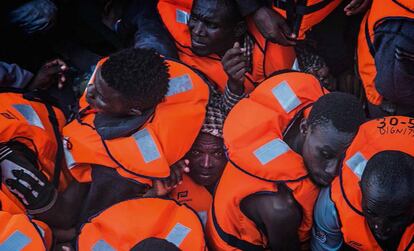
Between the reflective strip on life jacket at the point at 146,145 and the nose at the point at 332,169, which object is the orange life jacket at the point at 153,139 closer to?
the reflective strip on life jacket at the point at 146,145

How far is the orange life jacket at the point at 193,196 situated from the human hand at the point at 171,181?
0.15 m

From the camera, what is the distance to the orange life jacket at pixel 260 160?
8.38 ft

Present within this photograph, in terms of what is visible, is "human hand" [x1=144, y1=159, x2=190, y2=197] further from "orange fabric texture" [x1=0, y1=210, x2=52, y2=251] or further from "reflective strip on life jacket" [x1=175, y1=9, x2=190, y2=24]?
"reflective strip on life jacket" [x1=175, y1=9, x2=190, y2=24]

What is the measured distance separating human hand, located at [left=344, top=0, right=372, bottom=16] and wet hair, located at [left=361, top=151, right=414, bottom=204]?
101 cm

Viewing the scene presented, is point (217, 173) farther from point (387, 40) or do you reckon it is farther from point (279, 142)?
point (387, 40)

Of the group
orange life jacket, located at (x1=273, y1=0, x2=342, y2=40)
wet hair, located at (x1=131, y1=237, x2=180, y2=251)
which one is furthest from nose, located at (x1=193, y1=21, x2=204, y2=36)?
wet hair, located at (x1=131, y1=237, x2=180, y2=251)

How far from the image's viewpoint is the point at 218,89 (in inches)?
133

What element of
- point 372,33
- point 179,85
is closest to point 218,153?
point 179,85

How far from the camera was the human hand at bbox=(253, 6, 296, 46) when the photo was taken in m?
3.04

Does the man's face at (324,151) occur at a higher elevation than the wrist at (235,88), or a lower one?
higher

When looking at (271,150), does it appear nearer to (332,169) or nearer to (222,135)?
(332,169)

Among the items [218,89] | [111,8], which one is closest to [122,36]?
[111,8]

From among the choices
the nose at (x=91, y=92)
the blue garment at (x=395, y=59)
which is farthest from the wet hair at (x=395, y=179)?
the nose at (x=91, y=92)

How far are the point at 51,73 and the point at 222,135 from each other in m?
1.11
